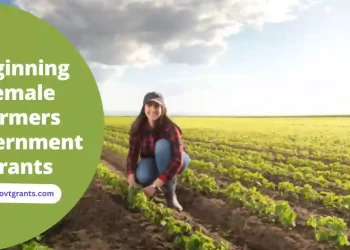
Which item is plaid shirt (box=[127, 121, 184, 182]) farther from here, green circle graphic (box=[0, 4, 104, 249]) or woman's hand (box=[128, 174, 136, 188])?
green circle graphic (box=[0, 4, 104, 249])

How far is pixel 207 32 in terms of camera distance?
11.8ft

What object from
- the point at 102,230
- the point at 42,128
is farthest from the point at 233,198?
the point at 42,128

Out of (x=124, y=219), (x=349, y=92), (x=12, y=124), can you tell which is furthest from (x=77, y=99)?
(x=349, y=92)

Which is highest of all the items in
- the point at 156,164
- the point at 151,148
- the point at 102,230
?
the point at 151,148

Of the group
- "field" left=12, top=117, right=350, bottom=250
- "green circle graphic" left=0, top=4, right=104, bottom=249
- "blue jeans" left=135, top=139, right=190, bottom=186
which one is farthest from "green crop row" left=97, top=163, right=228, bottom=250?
"green circle graphic" left=0, top=4, right=104, bottom=249

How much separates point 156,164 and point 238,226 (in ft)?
2.25

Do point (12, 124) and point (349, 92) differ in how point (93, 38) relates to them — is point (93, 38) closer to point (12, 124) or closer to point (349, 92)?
point (12, 124)

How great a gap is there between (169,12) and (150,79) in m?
0.45

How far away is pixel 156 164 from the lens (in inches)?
150

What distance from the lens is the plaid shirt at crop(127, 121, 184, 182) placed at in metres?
3.67

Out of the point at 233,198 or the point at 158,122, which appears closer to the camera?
the point at 158,122

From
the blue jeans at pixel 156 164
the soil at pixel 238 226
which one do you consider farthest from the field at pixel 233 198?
the blue jeans at pixel 156 164

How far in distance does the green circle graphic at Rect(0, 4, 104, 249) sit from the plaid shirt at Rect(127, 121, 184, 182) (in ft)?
1.15

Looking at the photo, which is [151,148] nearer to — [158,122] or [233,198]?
[158,122]
